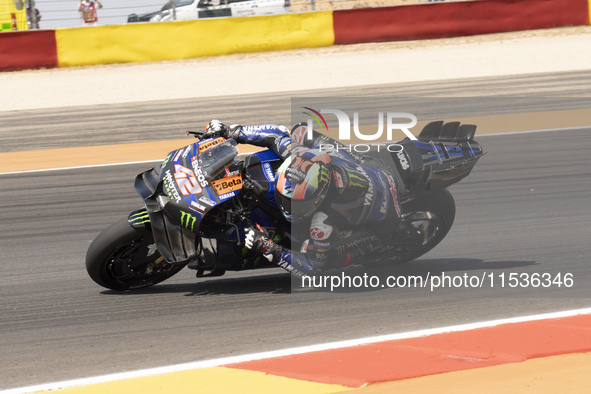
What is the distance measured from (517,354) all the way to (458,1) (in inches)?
663

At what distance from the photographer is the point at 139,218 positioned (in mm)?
5379

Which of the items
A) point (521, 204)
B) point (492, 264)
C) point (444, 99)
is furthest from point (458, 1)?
point (492, 264)

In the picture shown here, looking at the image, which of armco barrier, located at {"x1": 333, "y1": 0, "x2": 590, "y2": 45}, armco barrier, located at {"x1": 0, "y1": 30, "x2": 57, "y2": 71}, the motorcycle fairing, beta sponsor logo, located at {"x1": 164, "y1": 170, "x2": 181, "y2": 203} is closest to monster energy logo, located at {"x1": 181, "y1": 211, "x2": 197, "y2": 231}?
the motorcycle fairing

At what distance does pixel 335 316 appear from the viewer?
526 cm

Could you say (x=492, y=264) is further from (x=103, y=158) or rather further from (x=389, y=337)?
(x=103, y=158)

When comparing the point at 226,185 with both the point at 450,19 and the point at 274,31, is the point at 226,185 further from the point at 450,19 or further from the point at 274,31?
the point at 450,19

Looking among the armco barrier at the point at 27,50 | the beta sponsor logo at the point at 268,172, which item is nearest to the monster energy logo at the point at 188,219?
the beta sponsor logo at the point at 268,172

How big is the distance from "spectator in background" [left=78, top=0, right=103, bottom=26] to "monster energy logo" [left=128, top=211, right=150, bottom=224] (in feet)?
45.8

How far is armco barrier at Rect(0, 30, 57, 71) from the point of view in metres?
18.3

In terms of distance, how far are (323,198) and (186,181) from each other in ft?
2.98

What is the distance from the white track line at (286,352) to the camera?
430cm

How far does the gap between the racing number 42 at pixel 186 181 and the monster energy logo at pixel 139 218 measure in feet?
1.18

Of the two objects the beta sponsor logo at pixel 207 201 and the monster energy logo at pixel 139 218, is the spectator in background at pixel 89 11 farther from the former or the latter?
the beta sponsor logo at pixel 207 201

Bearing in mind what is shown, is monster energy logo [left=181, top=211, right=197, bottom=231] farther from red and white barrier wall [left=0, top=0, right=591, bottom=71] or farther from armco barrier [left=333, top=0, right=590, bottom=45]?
armco barrier [left=333, top=0, right=590, bottom=45]
